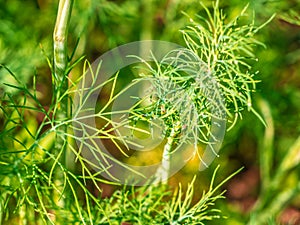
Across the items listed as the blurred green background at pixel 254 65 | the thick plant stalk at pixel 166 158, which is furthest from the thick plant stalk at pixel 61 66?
the blurred green background at pixel 254 65

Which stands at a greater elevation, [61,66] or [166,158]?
[61,66]

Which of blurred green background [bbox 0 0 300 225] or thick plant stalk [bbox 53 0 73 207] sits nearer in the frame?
thick plant stalk [bbox 53 0 73 207]

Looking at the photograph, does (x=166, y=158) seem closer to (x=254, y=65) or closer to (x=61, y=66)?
(x=61, y=66)

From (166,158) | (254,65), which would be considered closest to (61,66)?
(166,158)

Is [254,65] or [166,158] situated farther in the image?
[254,65]

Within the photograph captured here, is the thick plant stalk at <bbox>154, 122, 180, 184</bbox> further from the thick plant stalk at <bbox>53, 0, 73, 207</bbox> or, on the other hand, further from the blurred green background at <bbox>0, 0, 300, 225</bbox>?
the blurred green background at <bbox>0, 0, 300, 225</bbox>

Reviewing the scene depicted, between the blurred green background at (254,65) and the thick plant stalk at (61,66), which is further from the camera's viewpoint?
the blurred green background at (254,65)

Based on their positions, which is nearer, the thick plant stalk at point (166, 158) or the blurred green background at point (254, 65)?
the thick plant stalk at point (166, 158)

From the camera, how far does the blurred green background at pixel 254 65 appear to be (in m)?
1.28

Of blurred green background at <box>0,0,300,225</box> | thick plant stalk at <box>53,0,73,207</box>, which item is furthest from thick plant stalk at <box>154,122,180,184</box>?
blurred green background at <box>0,0,300,225</box>

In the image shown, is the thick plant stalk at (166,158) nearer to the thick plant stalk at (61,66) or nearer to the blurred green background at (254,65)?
the thick plant stalk at (61,66)

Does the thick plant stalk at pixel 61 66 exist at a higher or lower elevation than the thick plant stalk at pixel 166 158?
higher

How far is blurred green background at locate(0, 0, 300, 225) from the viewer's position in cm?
128

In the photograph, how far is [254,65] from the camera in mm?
1370
